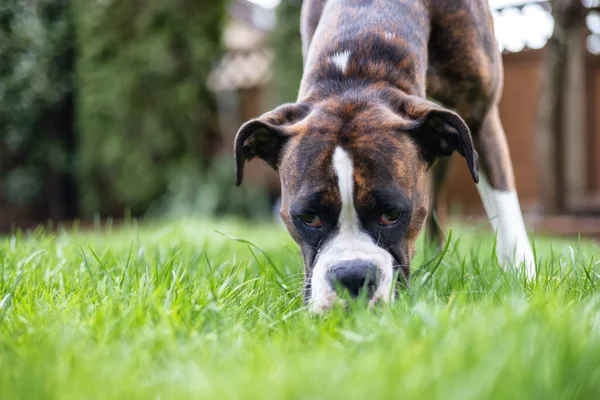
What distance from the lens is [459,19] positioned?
3373mm

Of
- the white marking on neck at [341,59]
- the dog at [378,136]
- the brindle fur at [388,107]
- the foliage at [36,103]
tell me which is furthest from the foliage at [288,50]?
the white marking on neck at [341,59]

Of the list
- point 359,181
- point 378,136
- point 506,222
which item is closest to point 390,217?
point 359,181

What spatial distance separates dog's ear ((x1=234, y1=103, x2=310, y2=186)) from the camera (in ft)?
9.38

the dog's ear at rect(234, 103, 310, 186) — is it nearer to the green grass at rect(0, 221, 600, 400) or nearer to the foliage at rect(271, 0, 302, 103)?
the green grass at rect(0, 221, 600, 400)

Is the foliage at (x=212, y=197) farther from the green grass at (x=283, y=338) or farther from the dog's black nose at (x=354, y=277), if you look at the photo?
the dog's black nose at (x=354, y=277)

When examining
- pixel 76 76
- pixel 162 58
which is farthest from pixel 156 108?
pixel 76 76

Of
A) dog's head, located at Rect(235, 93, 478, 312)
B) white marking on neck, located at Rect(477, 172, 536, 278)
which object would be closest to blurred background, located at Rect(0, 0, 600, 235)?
white marking on neck, located at Rect(477, 172, 536, 278)

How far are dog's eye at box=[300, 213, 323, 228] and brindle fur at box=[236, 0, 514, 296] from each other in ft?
0.20

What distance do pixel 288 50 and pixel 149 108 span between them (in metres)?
2.08

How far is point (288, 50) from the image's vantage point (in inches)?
368

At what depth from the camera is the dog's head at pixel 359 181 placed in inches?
94.5

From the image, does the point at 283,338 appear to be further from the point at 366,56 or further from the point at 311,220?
the point at 366,56

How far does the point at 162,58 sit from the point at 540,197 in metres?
5.27

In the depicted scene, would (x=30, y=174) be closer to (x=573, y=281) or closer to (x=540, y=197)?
(x=540, y=197)
